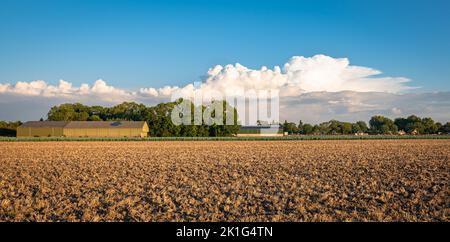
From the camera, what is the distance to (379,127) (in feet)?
548

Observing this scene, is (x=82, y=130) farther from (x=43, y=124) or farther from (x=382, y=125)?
(x=382, y=125)

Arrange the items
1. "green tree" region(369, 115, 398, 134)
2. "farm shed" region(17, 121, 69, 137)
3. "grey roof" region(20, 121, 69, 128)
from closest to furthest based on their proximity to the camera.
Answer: "farm shed" region(17, 121, 69, 137)
"grey roof" region(20, 121, 69, 128)
"green tree" region(369, 115, 398, 134)

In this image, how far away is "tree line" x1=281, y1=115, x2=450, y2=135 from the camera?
150 metres

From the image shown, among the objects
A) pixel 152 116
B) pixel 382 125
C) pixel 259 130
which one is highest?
pixel 152 116

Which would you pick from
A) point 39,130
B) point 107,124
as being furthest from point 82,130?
point 39,130

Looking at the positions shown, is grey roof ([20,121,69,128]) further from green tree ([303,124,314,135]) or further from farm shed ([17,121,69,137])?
green tree ([303,124,314,135])

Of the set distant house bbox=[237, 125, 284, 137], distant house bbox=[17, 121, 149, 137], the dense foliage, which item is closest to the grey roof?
distant house bbox=[17, 121, 149, 137]

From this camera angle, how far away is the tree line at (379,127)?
15012 cm

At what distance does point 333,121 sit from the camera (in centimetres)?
16638

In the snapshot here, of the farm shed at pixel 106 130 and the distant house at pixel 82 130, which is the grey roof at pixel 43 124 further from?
the farm shed at pixel 106 130

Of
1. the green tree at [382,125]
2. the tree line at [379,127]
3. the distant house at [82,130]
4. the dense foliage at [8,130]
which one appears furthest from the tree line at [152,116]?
the green tree at [382,125]

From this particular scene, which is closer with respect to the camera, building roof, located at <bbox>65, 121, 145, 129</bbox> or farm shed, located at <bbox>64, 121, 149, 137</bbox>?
farm shed, located at <bbox>64, 121, 149, 137</bbox>
